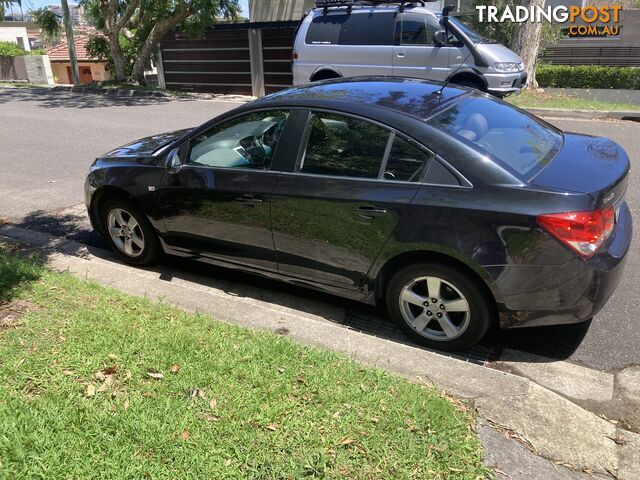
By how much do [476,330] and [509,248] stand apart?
23.7 inches

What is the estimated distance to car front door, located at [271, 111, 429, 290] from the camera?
3553 mm

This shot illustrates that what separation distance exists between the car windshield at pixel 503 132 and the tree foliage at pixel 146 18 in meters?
16.2

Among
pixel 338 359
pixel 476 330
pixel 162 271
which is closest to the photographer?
pixel 338 359

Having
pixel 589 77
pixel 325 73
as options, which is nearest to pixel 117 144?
pixel 325 73

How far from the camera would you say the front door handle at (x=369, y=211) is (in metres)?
3.54

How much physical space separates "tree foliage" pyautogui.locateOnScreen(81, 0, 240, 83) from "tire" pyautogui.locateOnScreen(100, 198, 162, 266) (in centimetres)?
1497

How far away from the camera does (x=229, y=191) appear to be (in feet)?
13.7

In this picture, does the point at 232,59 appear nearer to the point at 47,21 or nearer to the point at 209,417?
the point at 47,21

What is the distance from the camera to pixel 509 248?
10.5 ft

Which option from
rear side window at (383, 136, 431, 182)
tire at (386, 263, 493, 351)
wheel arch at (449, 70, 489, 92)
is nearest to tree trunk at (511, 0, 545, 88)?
wheel arch at (449, 70, 489, 92)

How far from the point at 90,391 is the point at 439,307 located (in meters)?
2.10

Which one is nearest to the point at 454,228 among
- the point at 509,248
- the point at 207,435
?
the point at 509,248

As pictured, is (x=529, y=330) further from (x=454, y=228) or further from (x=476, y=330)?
(x=454, y=228)

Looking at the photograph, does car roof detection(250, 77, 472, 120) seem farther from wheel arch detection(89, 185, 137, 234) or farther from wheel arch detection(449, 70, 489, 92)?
wheel arch detection(449, 70, 489, 92)
